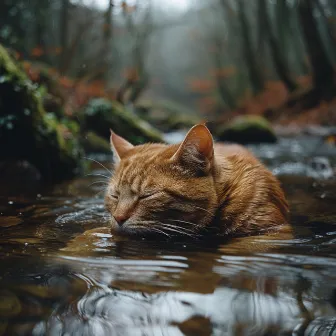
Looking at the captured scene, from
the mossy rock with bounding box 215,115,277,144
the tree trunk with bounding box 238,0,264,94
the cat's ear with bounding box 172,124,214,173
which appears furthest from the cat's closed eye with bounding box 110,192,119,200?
the tree trunk with bounding box 238,0,264,94

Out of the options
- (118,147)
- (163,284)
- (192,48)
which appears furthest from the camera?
(192,48)

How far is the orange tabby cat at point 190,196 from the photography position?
3.26m

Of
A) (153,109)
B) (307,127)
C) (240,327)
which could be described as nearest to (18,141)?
(240,327)

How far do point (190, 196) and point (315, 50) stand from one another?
1708 centimetres

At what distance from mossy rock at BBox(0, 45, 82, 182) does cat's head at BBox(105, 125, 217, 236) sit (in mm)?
3497

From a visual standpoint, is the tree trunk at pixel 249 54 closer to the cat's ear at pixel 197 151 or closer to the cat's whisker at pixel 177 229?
the cat's ear at pixel 197 151

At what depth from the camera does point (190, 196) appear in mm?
3285

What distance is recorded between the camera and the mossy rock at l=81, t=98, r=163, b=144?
36.9ft

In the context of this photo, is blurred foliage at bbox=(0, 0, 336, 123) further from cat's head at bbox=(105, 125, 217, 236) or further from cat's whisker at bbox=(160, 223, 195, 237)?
cat's whisker at bbox=(160, 223, 195, 237)

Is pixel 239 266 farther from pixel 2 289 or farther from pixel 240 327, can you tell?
pixel 2 289

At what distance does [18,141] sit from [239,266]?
15.5 ft

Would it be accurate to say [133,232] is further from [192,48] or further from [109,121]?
[192,48]

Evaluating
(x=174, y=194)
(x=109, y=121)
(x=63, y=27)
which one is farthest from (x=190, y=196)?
(x=63, y=27)

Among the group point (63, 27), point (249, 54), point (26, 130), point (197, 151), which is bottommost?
point (197, 151)
